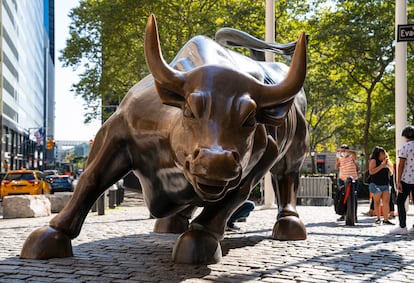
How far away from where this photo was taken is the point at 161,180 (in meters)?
5.05

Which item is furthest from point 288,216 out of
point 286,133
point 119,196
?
point 119,196

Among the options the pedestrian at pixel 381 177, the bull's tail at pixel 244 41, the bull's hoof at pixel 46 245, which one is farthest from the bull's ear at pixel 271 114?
the pedestrian at pixel 381 177

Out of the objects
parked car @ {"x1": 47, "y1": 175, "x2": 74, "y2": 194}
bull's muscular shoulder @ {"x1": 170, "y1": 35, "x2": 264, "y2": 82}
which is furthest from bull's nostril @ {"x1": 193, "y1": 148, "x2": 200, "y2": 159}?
parked car @ {"x1": 47, "y1": 175, "x2": 74, "y2": 194}

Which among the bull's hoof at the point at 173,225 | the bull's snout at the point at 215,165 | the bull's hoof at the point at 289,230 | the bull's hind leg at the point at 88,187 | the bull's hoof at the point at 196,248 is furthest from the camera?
the bull's hoof at the point at 173,225

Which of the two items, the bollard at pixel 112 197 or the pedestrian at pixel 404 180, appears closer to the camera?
the pedestrian at pixel 404 180

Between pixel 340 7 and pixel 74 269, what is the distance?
22.4m

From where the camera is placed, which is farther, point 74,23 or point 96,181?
point 74,23

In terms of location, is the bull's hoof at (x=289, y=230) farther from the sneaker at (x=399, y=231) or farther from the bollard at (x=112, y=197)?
the bollard at (x=112, y=197)

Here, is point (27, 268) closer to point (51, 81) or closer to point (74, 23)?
point (74, 23)

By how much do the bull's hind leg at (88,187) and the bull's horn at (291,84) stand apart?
1.57m

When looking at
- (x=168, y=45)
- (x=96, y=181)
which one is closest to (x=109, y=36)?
(x=168, y=45)

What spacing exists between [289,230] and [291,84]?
10.5 ft

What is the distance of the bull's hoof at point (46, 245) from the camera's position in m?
5.06

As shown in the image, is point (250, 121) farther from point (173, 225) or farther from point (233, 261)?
point (173, 225)
